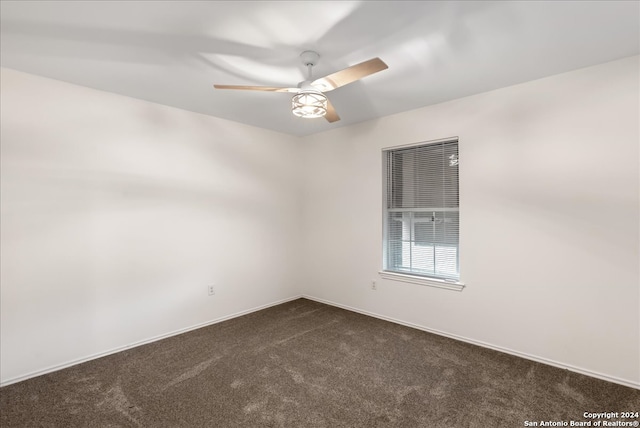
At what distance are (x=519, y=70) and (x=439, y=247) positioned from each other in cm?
181

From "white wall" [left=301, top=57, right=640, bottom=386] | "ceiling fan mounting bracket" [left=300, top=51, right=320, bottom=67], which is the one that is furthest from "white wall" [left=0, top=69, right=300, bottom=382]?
"white wall" [left=301, top=57, right=640, bottom=386]

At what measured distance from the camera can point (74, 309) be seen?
2.73 m

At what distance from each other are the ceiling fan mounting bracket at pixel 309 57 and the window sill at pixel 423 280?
2.46 meters

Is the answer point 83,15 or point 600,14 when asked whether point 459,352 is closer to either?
point 600,14

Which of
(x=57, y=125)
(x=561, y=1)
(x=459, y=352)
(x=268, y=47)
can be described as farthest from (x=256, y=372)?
(x=561, y=1)

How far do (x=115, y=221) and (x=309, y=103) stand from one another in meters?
2.21

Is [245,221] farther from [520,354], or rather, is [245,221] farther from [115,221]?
[520,354]

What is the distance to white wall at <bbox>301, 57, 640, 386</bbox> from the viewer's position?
236 cm

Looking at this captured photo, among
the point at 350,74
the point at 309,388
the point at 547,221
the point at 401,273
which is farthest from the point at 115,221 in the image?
the point at 547,221

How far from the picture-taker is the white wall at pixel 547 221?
2357mm

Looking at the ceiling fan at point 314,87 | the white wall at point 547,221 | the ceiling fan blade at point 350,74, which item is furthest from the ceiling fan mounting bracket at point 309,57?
the white wall at point 547,221

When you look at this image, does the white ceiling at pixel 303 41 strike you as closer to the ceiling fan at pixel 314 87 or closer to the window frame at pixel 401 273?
the ceiling fan at pixel 314 87

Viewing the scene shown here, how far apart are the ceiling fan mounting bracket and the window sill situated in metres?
2.46

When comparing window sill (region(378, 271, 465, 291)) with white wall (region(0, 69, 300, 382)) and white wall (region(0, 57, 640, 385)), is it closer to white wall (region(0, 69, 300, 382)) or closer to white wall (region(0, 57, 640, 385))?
white wall (region(0, 57, 640, 385))
